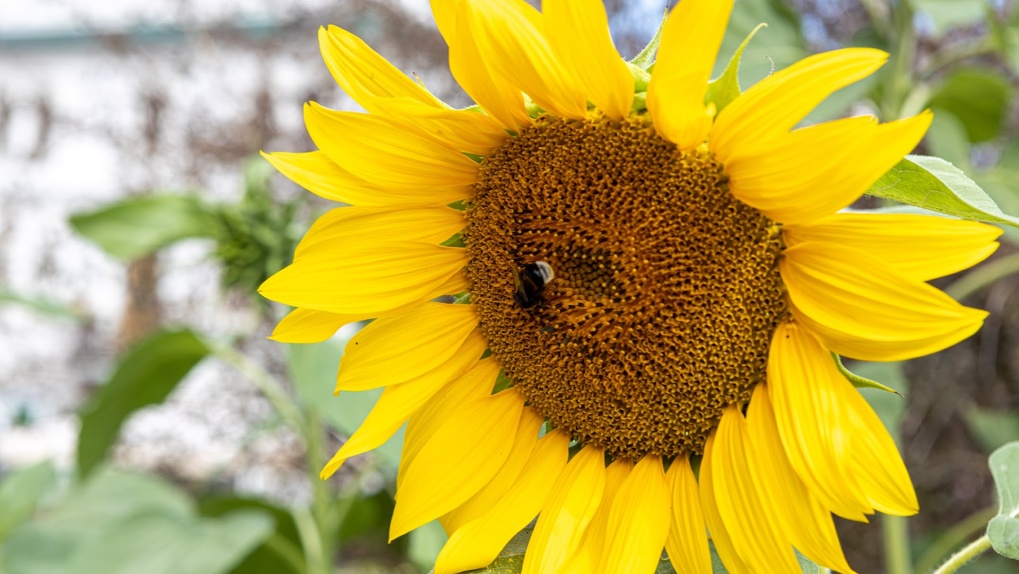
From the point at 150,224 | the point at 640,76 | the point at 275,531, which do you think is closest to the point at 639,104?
the point at 640,76

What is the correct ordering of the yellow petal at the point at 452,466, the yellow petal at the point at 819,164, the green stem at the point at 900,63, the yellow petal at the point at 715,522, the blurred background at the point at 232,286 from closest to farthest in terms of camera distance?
the yellow petal at the point at 819,164
the yellow petal at the point at 715,522
the yellow petal at the point at 452,466
the blurred background at the point at 232,286
the green stem at the point at 900,63

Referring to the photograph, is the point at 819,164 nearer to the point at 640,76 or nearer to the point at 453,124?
the point at 640,76

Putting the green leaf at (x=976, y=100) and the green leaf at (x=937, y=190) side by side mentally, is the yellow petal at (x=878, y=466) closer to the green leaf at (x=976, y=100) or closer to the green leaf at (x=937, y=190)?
the green leaf at (x=937, y=190)

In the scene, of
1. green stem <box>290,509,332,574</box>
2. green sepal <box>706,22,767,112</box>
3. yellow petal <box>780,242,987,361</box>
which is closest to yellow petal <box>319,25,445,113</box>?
green sepal <box>706,22,767,112</box>

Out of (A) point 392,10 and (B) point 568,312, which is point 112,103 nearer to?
(A) point 392,10

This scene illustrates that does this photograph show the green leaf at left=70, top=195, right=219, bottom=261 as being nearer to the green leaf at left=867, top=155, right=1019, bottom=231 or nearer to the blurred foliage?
the blurred foliage

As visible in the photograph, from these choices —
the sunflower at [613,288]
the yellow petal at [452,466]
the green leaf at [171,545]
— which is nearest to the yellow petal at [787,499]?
the sunflower at [613,288]
